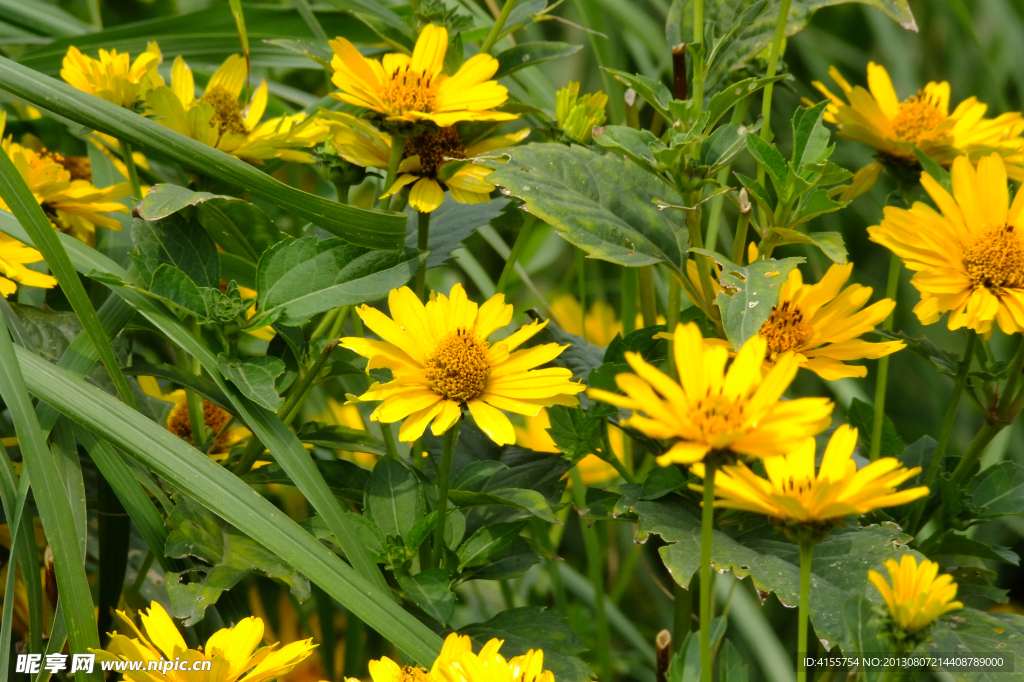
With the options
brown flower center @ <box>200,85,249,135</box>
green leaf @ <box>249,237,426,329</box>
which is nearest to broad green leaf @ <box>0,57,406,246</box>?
green leaf @ <box>249,237,426,329</box>

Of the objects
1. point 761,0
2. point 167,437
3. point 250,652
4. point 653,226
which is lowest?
point 250,652

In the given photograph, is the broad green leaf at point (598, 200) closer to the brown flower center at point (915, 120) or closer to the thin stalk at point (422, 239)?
the thin stalk at point (422, 239)

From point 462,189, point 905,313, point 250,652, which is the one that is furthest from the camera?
point 905,313

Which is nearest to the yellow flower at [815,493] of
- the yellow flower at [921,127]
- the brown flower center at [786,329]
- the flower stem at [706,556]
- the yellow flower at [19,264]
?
the flower stem at [706,556]

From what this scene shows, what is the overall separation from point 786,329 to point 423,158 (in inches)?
10.7

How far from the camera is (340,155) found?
61 cm

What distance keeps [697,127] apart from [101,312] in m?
0.43

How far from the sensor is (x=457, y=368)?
0.52 meters

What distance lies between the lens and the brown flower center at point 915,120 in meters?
0.70

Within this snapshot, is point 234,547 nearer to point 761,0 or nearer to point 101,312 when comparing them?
point 101,312

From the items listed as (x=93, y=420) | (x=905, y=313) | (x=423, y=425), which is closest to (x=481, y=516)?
(x=423, y=425)

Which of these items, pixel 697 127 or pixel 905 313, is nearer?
pixel 697 127

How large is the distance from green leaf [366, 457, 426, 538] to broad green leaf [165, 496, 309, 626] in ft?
0.22

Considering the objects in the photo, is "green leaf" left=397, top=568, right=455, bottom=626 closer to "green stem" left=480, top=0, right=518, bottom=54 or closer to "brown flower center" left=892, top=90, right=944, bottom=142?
"green stem" left=480, top=0, right=518, bottom=54
